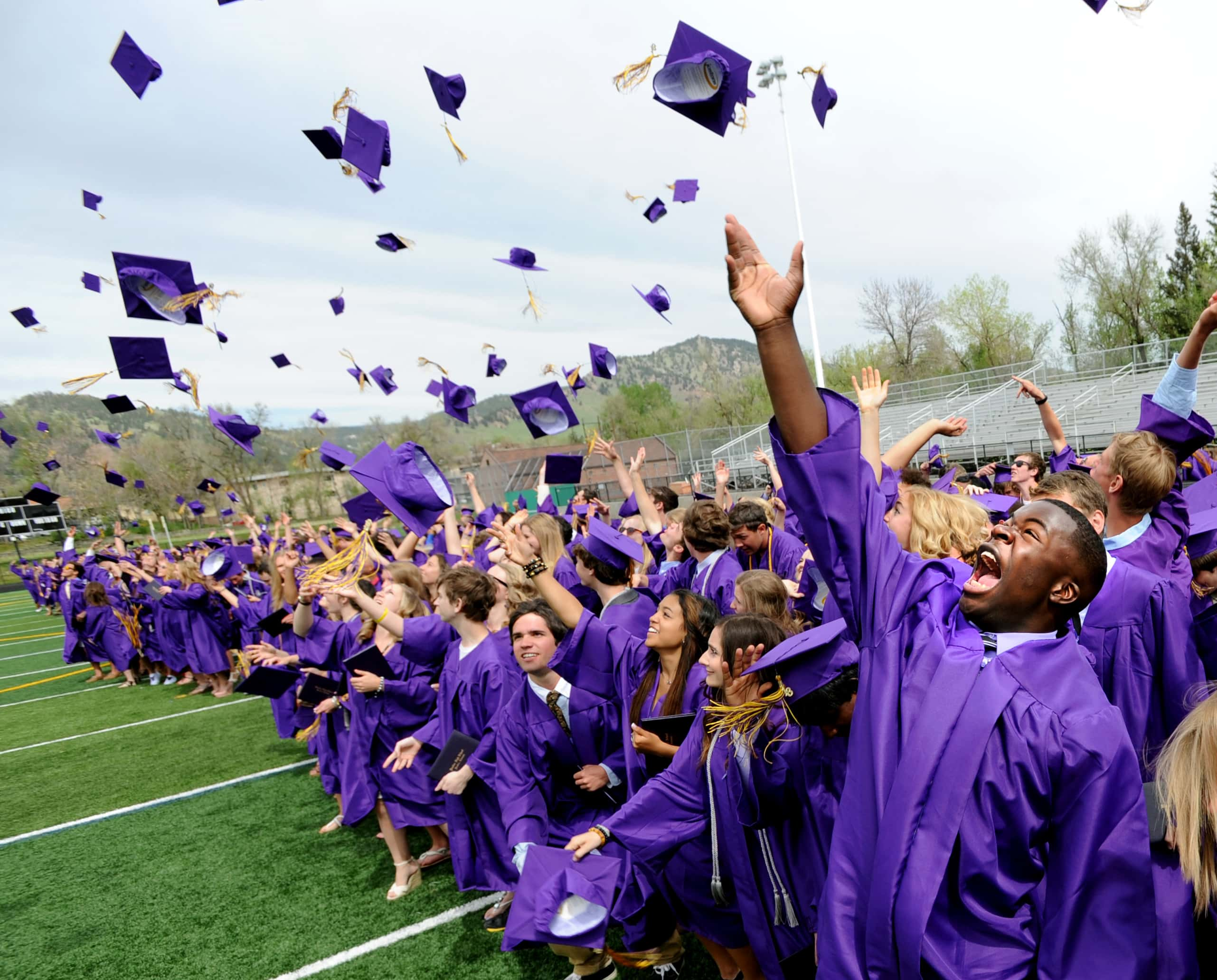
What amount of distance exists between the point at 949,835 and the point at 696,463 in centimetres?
2420

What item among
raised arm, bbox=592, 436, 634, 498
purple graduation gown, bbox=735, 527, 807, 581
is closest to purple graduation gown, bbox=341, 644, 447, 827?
raised arm, bbox=592, 436, 634, 498

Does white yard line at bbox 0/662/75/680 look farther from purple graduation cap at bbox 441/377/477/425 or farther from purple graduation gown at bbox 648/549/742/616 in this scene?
purple graduation gown at bbox 648/549/742/616

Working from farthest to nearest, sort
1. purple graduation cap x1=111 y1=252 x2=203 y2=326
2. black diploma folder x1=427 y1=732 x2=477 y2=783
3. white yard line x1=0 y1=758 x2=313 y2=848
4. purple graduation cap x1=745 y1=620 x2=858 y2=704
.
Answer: white yard line x1=0 y1=758 x2=313 y2=848, purple graduation cap x1=111 y1=252 x2=203 y2=326, black diploma folder x1=427 y1=732 x2=477 y2=783, purple graduation cap x1=745 y1=620 x2=858 y2=704

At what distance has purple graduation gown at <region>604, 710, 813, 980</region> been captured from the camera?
2516mm

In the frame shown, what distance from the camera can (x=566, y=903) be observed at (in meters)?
2.58

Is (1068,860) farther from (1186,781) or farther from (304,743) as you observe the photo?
(304,743)

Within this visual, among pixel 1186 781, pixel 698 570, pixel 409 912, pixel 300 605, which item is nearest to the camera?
pixel 1186 781

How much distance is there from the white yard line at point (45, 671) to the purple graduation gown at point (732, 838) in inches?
682

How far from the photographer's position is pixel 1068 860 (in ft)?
4.53

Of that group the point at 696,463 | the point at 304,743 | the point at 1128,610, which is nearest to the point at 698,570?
the point at 1128,610

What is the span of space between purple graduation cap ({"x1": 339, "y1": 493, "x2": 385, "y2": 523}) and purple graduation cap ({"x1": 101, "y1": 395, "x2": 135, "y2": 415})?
2.73 meters

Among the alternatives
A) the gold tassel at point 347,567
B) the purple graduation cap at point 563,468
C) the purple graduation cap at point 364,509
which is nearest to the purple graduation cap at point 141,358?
the purple graduation cap at point 364,509

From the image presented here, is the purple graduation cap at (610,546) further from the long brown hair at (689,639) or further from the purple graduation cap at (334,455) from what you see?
the purple graduation cap at (334,455)

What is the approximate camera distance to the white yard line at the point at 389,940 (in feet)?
12.9
